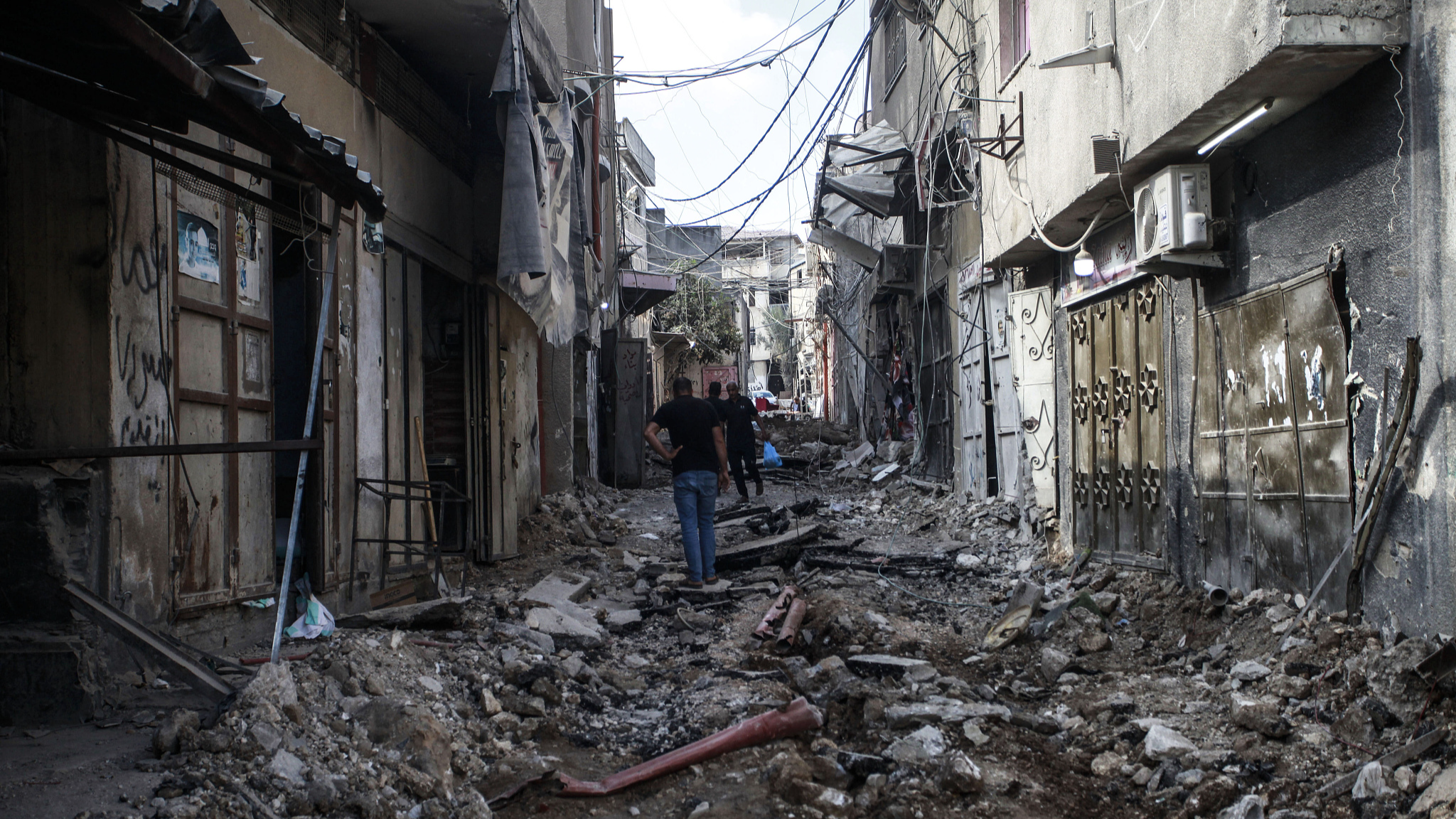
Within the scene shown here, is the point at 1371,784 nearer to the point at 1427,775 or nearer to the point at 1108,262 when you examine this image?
the point at 1427,775

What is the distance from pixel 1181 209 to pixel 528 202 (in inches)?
183

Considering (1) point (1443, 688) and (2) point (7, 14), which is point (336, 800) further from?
(1) point (1443, 688)

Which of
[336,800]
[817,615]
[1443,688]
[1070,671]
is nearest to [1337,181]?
[1443,688]

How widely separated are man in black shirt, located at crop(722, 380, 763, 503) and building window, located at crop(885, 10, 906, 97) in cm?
602

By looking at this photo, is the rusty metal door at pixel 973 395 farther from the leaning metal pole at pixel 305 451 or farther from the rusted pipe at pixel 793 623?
the leaning metal pole at pixel 305 451

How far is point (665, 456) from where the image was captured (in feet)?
26.7

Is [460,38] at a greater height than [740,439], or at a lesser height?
greater

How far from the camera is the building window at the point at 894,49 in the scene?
1541cm

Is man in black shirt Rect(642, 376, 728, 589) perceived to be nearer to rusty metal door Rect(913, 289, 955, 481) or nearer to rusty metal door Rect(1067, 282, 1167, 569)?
rusty metal door Rect(1067, 282, 1167, 569)

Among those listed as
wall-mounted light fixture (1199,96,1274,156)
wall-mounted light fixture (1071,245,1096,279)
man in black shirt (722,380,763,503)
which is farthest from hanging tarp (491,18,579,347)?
man in black shirt (722,380,763,503)

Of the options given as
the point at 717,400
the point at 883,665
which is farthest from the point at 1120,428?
the point at 717,400

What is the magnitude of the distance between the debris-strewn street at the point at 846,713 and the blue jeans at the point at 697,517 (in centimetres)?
84

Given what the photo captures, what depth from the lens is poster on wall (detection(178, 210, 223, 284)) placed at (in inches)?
183

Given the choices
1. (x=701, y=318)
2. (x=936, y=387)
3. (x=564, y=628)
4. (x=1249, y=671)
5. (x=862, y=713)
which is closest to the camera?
(x=862, y=713)
